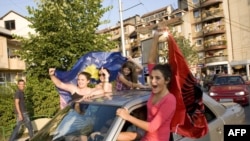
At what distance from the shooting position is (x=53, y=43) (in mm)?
12984

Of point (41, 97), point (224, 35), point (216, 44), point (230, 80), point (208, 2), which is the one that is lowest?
point (41, 97)

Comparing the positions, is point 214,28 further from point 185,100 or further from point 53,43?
point 185,100

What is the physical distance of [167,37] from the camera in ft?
12.0

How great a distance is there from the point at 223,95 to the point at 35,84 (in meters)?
8.32

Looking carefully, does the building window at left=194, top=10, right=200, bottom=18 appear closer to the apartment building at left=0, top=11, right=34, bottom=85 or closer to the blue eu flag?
the apartment building at left=0, top=11, right=34, bottom=85

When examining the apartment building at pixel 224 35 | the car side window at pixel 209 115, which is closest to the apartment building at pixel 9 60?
the car side window at pixel 209 115

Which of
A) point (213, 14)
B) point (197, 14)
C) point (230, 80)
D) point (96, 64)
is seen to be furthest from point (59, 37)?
point (197, 14)

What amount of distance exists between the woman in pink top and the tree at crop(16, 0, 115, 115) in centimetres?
991

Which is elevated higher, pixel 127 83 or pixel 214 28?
pixel 214 28

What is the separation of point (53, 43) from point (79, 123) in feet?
32.7

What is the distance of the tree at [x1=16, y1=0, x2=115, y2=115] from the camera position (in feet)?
42.3

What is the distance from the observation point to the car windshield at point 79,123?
321cm

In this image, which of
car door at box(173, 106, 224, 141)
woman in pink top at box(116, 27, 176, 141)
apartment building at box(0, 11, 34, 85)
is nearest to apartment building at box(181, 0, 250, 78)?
apartment building at box(0, 11, 34, 85)

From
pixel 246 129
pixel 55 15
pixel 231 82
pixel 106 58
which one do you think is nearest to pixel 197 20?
pixel 231 82
